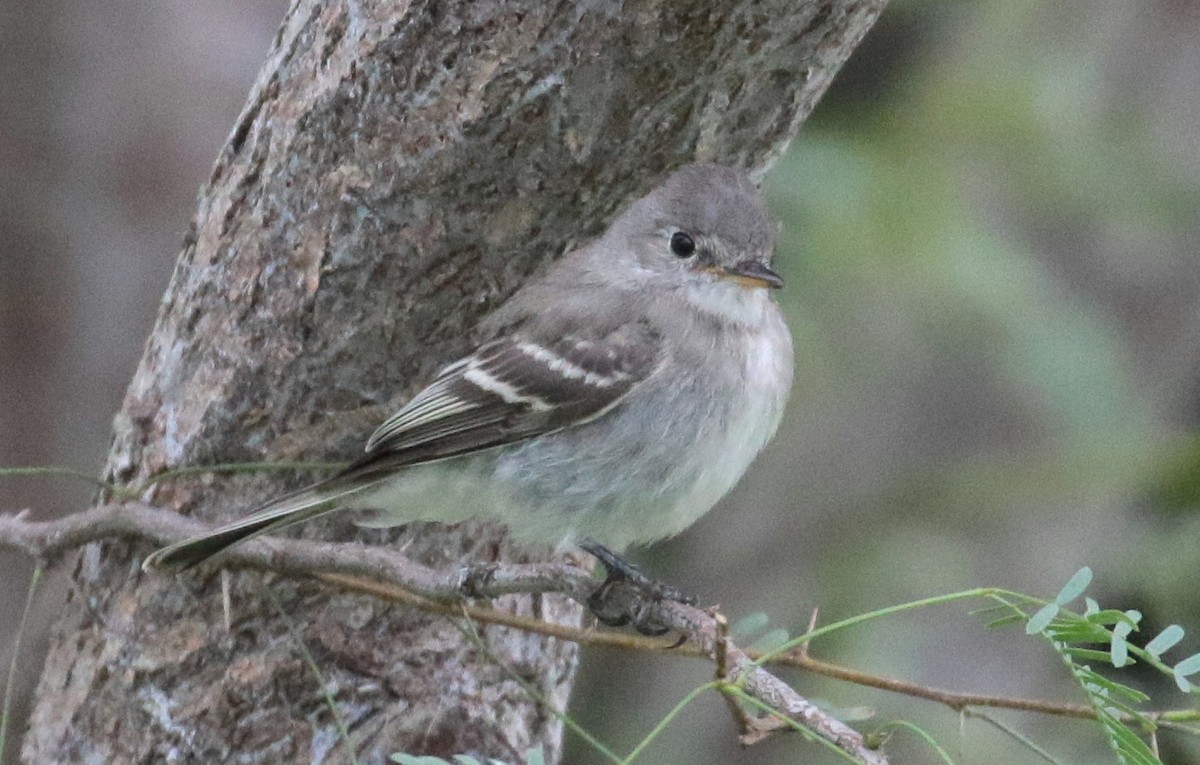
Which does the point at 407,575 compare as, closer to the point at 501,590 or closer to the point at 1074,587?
the point at 501,590

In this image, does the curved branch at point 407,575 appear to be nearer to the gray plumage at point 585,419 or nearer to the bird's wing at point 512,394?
the gray plumage at point 585,419

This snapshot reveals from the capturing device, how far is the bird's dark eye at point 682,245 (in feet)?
11.2

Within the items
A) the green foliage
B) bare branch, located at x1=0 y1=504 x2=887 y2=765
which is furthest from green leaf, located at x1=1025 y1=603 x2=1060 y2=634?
bare branch, located at x1=0 y1=504 x2=887 y2=765

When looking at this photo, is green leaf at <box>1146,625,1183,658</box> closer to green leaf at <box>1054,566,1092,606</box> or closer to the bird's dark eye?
green leaf at <box>1054,566,1092,606</box>

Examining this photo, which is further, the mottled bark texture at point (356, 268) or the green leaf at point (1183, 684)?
the mottled bark texture at point (356, 268)

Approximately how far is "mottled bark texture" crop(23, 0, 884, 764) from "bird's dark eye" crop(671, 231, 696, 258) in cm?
23

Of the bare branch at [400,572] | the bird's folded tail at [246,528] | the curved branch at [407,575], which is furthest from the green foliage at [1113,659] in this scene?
the bird's folded tail at [246,528]

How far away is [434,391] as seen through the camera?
10.2 ft

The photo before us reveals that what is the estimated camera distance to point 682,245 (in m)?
3.44

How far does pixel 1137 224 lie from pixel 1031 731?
1.70 metres

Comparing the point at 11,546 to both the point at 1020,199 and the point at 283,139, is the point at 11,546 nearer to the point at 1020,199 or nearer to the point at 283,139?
the point at 283,139

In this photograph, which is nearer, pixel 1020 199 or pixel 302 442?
pixel 302 442

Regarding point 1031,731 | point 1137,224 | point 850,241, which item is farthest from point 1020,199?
point 1031,731

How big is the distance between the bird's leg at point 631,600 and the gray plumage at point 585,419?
0.13 metres
